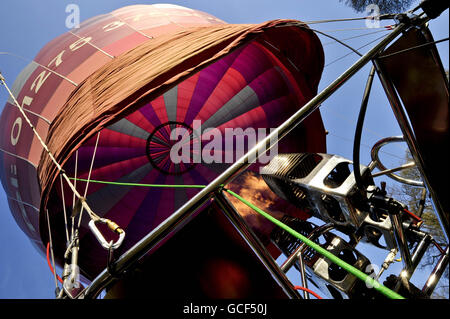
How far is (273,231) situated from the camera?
282 cm

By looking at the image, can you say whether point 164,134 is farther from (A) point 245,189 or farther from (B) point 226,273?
(B) point 226,273

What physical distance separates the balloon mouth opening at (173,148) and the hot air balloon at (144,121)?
0.02 m

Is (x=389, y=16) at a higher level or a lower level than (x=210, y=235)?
higher

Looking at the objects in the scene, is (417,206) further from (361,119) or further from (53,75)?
(53,75)

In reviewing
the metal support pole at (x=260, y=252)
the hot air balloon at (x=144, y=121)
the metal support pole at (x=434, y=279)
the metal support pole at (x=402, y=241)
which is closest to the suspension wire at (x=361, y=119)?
the metal support pole at (x=402, y=241)

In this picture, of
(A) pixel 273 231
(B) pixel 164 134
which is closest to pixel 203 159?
(B) pixel 164 134

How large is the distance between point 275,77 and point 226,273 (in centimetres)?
408

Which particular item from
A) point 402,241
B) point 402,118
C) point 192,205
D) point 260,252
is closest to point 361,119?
point 402,118

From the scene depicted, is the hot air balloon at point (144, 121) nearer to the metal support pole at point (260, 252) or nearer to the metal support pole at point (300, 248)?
the metal support pole at point (300, 248)

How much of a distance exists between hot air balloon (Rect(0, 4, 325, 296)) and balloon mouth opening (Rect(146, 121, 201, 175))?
2 cm

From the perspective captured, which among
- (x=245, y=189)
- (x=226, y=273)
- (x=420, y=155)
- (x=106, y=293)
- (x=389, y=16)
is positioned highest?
(x=389, y=16)

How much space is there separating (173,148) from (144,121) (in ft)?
2.08

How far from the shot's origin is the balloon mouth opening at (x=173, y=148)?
176 inches
